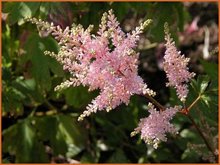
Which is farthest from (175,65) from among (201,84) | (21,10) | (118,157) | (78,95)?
(118,157)

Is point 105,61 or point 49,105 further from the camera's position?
point 49,105

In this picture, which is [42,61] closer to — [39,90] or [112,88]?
[39,90]

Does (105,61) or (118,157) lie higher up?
(105,61)

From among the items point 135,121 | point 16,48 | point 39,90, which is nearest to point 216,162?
point 135,121

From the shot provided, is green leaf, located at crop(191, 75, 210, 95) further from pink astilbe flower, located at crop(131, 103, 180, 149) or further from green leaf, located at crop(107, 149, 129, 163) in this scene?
green leaf, located at crop(107, 149, 129, 163)

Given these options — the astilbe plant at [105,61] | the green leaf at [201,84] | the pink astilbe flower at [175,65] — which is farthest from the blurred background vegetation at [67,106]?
the astilbe plant at [105,61]

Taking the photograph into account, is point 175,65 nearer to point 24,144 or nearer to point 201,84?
point 201,84

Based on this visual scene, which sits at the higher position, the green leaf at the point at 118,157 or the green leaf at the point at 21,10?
the green leaf at the point at 21,10

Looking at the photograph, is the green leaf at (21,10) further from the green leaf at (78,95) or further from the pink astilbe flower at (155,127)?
the pink astilbe flower at (155,127)
